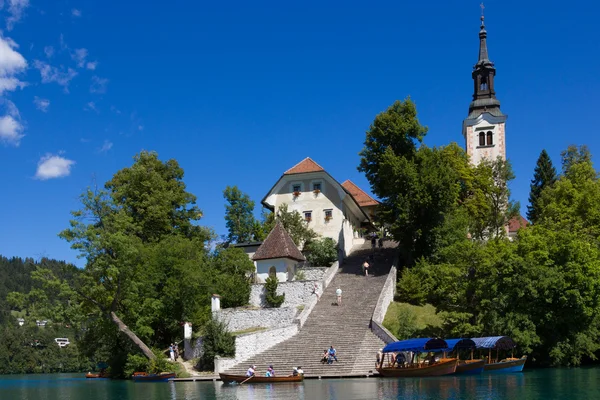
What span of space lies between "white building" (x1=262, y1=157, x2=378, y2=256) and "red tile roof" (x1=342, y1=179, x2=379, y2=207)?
11717 millimetres

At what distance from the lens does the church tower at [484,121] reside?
71250 millimetres

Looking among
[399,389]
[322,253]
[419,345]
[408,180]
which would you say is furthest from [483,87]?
[399,389]

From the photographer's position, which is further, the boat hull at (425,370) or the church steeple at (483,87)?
the church steeple at (483,87)

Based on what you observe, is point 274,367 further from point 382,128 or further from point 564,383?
point 382,128

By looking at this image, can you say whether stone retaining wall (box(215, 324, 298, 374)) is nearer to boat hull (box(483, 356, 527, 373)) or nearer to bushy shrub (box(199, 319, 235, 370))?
bushy shrub (box(199, 319, 235, 370))

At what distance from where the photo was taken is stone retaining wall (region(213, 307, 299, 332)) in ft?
128

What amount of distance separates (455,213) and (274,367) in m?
22.9

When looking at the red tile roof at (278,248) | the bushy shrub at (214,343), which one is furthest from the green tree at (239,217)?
the bushy shrub at (214,343)

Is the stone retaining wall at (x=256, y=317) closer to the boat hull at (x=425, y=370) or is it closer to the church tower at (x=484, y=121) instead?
the boat hull at (x=425, y=370)

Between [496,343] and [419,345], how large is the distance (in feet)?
13.6

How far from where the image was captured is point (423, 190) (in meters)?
46.2

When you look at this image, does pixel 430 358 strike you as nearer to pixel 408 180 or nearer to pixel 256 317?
pixel 256 317

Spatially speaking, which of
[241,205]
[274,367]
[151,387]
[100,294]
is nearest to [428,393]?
[274,367]

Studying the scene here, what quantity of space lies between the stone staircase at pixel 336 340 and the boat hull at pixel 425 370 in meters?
1.81
